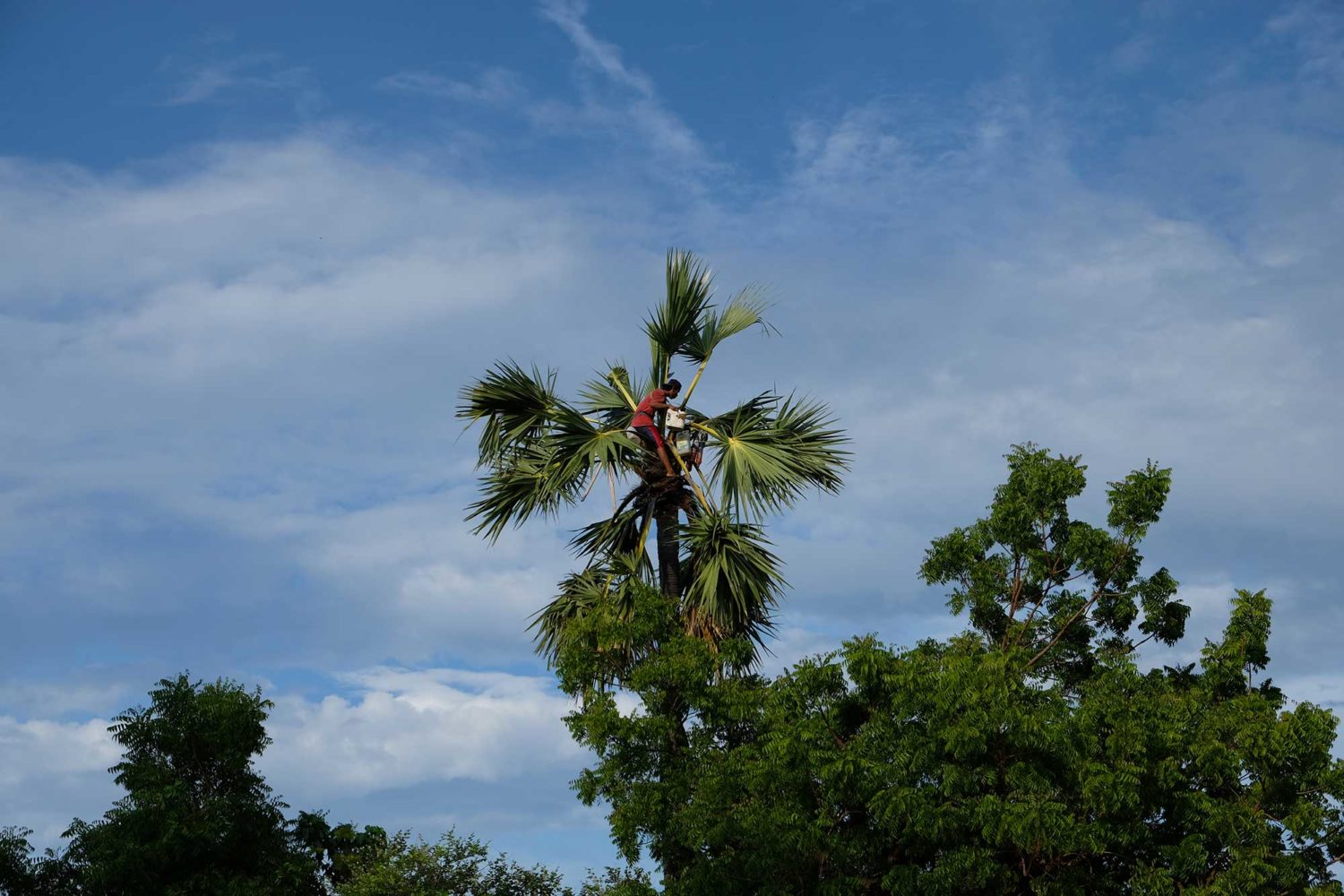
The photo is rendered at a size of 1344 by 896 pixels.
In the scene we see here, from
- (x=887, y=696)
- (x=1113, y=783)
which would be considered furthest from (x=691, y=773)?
(x=1113, y=783)

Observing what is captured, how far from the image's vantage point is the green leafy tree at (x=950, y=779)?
16766mm

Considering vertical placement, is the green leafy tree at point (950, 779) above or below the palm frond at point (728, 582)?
below

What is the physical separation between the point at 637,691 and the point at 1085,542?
6.25m

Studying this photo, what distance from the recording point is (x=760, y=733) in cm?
1845

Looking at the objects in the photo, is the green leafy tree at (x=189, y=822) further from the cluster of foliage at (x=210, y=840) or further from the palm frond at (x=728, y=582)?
the palm frond at (x=728, y=582)

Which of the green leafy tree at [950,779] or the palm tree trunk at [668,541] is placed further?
the palm tree trunk at [668,541]

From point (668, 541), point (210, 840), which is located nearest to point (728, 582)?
point (668, 541)

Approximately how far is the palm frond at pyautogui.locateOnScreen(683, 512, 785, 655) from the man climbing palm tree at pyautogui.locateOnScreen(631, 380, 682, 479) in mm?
1157

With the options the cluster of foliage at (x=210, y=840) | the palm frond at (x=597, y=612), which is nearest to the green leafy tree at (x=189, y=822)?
the cluster of foliage at (x=210, y=840)

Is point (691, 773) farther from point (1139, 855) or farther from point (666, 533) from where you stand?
point (1139, 855)

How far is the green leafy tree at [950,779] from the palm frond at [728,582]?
23.8 inches

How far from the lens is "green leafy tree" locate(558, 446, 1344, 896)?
16.8 m

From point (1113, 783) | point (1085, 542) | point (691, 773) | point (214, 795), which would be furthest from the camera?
point (214, 795)

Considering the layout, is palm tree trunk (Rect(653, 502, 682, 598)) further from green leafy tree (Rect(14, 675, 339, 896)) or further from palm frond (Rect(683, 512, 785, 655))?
green leafy tree (Rect(14, 675, 339, 896))
